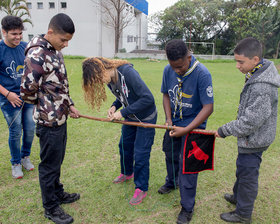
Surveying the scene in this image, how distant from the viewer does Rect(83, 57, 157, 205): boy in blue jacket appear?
8.08 ft

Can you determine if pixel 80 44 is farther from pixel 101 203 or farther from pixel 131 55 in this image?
pixel 101 203

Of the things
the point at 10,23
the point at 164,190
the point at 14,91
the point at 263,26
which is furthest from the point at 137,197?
the point at 263,26

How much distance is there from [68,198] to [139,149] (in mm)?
1052

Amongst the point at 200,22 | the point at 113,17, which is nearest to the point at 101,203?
the point at 113,17

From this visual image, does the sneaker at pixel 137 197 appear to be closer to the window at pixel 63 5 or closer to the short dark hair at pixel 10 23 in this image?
the short dark hair at pixel 10 23

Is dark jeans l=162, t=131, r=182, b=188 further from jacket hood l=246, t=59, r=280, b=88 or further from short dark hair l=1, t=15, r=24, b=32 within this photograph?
short dark hair l=1, t=15, r=24, b=32

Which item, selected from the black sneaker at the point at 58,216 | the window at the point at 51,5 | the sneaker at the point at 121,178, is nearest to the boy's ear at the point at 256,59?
the sneaker at the point at 121,178

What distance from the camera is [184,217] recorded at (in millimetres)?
2578

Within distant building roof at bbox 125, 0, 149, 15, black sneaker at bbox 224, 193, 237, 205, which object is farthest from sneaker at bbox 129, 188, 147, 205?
distant building roof at bbox 125, 0, 149, 15

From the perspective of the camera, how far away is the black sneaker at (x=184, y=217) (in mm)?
2559

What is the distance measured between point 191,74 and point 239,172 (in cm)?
111

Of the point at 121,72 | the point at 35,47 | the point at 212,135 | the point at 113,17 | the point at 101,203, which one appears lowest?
the point at 101,203

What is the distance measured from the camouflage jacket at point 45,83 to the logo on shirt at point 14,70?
1091 millimetres

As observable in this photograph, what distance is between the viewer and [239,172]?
97.0 inches
